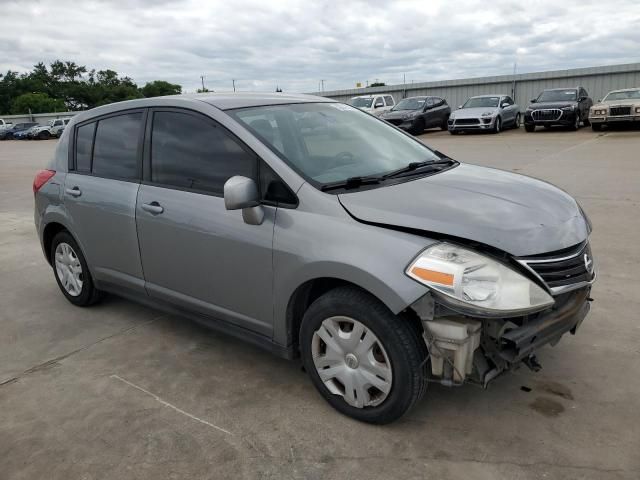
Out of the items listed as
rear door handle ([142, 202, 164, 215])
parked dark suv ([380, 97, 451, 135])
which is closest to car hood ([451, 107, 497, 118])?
parked dark suv ([380, 97, 451, 135])

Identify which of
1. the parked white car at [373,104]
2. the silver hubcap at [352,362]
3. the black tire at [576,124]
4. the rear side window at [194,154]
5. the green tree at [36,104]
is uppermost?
the green tree at [36,104]

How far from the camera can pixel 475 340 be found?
248cm

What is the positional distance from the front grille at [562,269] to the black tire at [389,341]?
25.4 inches

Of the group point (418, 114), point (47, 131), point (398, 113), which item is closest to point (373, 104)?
point (398, 113)

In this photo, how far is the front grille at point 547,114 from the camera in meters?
20.5

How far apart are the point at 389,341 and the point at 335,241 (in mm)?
560

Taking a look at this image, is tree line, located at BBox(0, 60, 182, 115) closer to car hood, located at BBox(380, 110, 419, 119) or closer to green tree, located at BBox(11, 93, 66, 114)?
green tree, located at BBox(11, 93, 66, 114)

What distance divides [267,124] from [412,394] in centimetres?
181

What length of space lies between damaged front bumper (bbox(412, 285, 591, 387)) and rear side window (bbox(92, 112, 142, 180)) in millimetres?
2431

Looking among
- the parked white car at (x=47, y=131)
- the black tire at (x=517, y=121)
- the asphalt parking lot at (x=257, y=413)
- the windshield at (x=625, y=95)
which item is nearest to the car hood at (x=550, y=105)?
the windshield at (x=625, y=95)

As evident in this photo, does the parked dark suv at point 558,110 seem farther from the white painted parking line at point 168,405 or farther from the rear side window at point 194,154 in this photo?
the white painted parking line at point 168,405

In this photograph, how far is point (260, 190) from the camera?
3061 mm

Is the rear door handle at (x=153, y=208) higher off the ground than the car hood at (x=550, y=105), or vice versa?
the car hood at (x=550, y=105)

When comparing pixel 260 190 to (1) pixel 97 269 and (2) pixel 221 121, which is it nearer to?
(2) pixel 221 121
